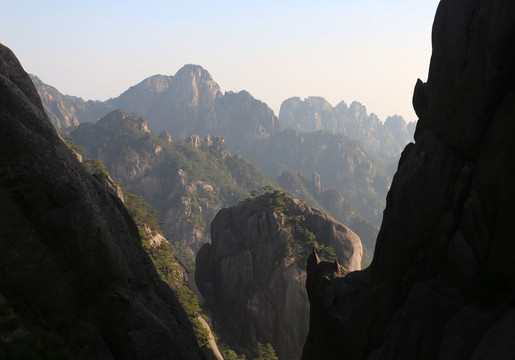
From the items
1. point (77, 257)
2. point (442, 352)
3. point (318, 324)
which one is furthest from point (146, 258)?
point (442, 352)

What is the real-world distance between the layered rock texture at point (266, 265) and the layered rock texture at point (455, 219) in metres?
36.5

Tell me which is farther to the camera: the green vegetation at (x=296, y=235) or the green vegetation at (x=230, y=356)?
the green vegetation at (x=296, y=235)

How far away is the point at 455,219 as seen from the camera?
643 inches

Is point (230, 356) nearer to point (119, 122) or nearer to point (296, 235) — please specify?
point (296, 235)

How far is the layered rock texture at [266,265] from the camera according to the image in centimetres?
5575

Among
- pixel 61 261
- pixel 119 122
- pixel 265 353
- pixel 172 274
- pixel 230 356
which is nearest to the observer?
pixel 61 261

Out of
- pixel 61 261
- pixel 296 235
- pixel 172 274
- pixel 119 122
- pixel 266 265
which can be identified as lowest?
pixel 172 274

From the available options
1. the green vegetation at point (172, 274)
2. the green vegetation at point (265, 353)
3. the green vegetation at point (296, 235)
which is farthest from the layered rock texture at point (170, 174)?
the green vegetation at point (265, 353)

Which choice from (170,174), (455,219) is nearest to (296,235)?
(455,219)

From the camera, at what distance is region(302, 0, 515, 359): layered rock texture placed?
1389cm

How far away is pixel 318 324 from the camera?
24.2 metres

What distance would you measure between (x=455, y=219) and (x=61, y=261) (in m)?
19.0

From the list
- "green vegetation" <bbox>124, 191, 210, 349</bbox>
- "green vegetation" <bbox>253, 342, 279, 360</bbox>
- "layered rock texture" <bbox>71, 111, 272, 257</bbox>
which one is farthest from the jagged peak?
"green vegetation" <bbox>253, 342, 279, 360</bbox>

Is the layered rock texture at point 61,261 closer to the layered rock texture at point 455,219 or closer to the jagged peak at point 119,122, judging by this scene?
the layered rock texture at point 455,219
